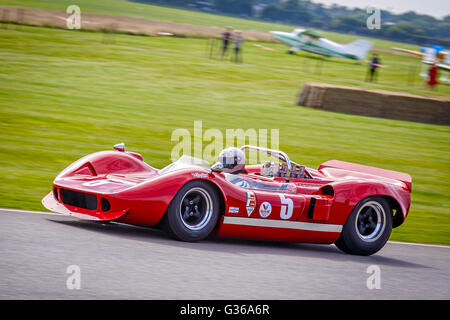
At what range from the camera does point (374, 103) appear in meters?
18.8

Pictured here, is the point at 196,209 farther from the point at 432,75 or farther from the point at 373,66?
the point at 432,75

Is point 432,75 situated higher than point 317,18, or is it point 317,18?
point 317,18

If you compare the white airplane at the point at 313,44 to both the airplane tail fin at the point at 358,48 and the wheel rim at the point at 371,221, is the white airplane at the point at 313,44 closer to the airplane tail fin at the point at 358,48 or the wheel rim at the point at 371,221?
the airplane tail fin at the point at 358,48

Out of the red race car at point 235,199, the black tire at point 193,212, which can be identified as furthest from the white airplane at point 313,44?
the black tire at point 193,212

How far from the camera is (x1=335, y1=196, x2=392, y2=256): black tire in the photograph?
7.39m

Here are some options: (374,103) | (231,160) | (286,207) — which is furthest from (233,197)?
(374,103)

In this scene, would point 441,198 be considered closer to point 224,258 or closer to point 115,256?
point 224,258

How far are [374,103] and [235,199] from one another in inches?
513

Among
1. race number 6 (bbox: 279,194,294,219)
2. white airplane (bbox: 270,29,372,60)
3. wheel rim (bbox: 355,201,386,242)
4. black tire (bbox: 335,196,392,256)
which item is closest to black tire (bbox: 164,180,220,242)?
race number 6 (bbox: 279,194,294,219)

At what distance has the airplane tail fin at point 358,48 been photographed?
38500mm

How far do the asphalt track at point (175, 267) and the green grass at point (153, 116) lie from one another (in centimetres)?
173

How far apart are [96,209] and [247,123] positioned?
9791mm

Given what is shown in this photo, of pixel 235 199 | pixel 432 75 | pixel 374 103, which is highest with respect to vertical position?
pixel 432 75

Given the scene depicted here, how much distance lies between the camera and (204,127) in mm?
14867
